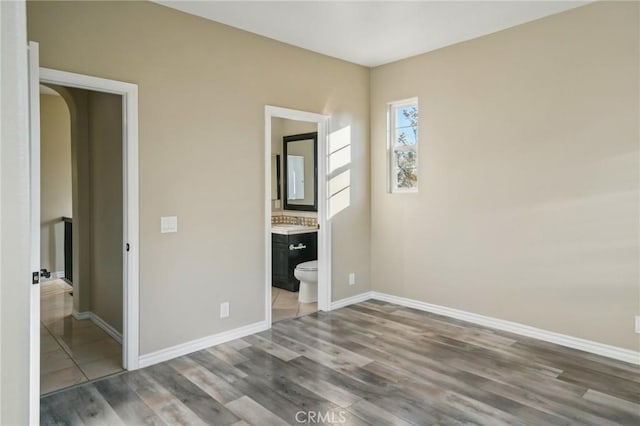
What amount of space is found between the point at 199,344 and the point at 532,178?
3.26 metres

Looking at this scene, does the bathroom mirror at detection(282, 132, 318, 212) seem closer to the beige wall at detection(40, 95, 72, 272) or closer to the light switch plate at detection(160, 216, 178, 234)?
the light switch plate at detection(160, 216, 178, 234)

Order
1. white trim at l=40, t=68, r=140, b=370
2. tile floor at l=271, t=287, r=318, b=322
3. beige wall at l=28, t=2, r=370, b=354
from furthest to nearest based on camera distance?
tile floor at l=271, t=287, r=318, b=322, white trim at l=40, t=68, r=140, b=370, beige wall at l=28, t=2, r=370, b=354

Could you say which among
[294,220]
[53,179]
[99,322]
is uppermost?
[53,179]

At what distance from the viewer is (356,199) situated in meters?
5.00

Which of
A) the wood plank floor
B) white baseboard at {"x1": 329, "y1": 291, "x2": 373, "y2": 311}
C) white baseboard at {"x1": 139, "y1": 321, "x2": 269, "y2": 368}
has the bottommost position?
the wood plank floor

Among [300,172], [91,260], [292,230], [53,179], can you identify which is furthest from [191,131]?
[53,179]

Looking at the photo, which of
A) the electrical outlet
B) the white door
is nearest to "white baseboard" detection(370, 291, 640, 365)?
the electrical outlet

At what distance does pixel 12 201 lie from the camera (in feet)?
1.49

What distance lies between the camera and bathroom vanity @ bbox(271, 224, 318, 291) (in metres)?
5.46

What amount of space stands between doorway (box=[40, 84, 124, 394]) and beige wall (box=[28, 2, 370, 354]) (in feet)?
1.86

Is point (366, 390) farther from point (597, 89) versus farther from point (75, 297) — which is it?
point (75, 297)

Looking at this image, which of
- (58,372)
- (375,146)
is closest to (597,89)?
(375,146)

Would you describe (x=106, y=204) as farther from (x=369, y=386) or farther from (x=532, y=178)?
(x=532, y=178)

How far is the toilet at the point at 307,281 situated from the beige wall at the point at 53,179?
4077 mm
